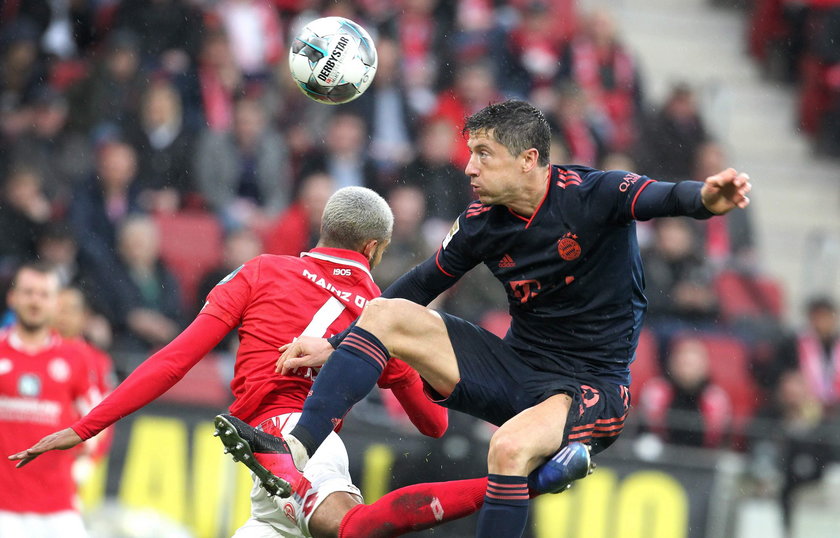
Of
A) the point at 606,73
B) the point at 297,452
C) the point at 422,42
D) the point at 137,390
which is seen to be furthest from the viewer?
the point at 606,73

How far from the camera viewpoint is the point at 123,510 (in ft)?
29.1

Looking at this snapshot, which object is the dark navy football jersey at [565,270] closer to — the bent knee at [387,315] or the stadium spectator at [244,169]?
the bent knee at [387,315]

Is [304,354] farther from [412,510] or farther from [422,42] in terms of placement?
[422,42]

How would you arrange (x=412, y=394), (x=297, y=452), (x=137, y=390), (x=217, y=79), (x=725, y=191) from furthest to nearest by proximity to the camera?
1. (x=217, y=79)
2. (x=412, y=394)
3. (x=137, y=390)
4. (x=297, y=452)
5. (x=725, y=191)

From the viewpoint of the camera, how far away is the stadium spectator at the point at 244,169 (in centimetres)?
1129

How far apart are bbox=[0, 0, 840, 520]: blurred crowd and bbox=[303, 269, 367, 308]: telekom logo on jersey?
4011mm

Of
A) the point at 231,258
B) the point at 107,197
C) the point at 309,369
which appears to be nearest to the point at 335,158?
the point at 231,258

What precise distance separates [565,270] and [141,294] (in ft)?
18.5

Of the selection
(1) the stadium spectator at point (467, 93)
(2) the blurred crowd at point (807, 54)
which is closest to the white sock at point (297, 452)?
(1) the stadium spectator at point (467, 93)

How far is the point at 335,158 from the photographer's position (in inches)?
446

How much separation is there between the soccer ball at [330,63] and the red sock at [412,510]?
2.04 meters

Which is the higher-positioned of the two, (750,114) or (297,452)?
(750,114)

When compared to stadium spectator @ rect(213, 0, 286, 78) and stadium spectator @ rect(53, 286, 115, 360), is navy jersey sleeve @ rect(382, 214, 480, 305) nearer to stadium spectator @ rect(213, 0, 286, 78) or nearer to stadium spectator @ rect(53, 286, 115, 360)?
stadium spectator @ rect(53, 286, 115, 360)

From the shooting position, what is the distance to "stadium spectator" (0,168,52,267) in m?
10.2
